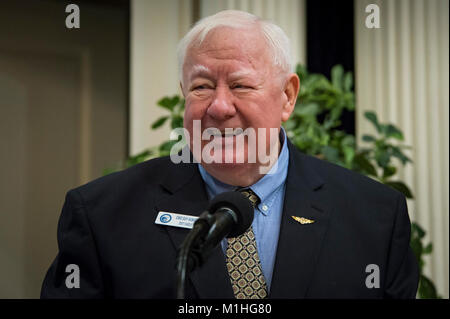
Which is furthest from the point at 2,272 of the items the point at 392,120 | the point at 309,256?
the point at 392,120

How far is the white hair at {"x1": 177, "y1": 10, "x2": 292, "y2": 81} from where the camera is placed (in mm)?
1199

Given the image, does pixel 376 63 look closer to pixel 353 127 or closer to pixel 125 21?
pixel 353 127

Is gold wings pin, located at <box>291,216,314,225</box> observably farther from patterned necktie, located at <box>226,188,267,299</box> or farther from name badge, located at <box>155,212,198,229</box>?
name badge, located at <box>155,212,198,229</box>

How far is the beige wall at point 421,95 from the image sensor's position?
8.84 ft

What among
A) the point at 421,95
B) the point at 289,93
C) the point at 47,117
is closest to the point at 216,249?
the point at 289,93

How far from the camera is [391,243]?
124 centimetres

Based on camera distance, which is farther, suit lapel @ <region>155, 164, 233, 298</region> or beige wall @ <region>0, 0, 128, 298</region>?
beige wall @ <region>0, 0, 128, 298</region>

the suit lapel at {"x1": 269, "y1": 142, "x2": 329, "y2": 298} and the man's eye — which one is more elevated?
the man's eye

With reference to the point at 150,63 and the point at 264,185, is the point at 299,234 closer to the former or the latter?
the point at 264,185

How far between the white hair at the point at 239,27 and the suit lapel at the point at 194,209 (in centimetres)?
24

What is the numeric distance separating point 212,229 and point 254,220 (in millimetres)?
462

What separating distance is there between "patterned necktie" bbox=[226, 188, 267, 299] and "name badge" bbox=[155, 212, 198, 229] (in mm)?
103

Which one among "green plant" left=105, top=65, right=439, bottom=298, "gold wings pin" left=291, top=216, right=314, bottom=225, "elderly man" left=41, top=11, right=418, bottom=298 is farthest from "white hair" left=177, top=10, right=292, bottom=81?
"green plant" left=105, top=65, right=439, bottom=298
